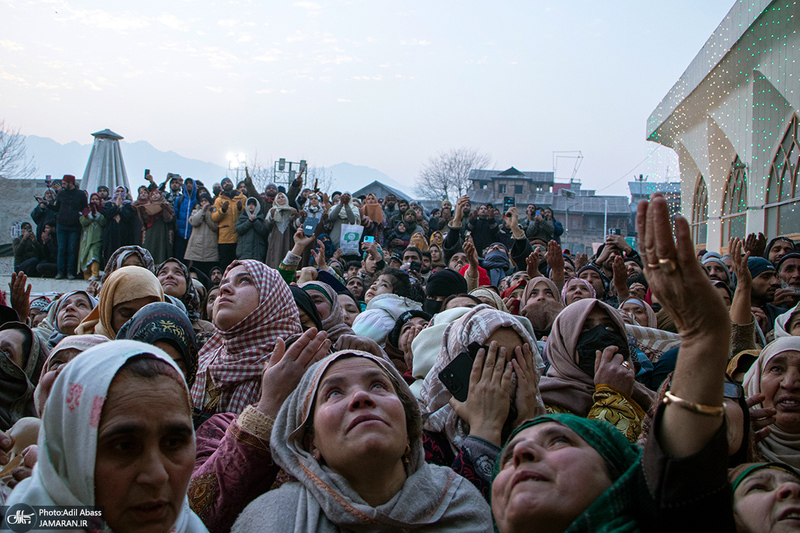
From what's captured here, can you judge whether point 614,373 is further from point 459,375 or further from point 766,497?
point 766,497

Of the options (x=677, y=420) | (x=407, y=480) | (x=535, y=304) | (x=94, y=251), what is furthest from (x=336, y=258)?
(x=677, y=420)

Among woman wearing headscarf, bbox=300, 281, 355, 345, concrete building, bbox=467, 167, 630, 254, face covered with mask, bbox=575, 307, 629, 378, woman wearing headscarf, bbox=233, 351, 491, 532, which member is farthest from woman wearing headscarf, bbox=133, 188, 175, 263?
concrete building, bbox=467, 167, 630, 254

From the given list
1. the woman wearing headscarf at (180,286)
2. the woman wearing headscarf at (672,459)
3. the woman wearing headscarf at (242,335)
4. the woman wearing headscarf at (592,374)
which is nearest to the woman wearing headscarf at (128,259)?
the woman wearing headscarf at (180,286)

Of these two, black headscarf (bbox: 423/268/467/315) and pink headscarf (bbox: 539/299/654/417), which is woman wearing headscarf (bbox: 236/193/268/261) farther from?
pink headscarf (bbox: 539/299/654/417)

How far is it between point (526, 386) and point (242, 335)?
1498 mm

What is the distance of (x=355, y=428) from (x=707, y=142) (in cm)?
1285

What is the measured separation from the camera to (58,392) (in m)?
1.44

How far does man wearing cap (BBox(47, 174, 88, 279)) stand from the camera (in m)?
10.5

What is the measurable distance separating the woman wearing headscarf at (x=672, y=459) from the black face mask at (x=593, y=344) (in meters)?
1.47

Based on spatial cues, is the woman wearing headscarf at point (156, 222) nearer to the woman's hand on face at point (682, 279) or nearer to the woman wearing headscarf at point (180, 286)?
the woman wearing headscarf at point (180, 286)

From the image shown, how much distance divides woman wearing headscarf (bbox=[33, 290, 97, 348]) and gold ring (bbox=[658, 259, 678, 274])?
4108mm

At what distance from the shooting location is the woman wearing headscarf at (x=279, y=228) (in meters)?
9.82

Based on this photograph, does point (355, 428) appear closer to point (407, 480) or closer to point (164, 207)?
point (407, 480)

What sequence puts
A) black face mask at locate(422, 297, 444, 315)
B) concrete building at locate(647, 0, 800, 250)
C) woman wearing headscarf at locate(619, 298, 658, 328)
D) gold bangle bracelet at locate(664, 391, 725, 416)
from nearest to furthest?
gold bangle bracelet at locate(664, 391, 725, 416) < woman wearing headscarf at locate(619, 298, 658, 328) < black face mask at locate(422, 297, 444, 315) < concrete building at locate(647, 0, 800, 250)
